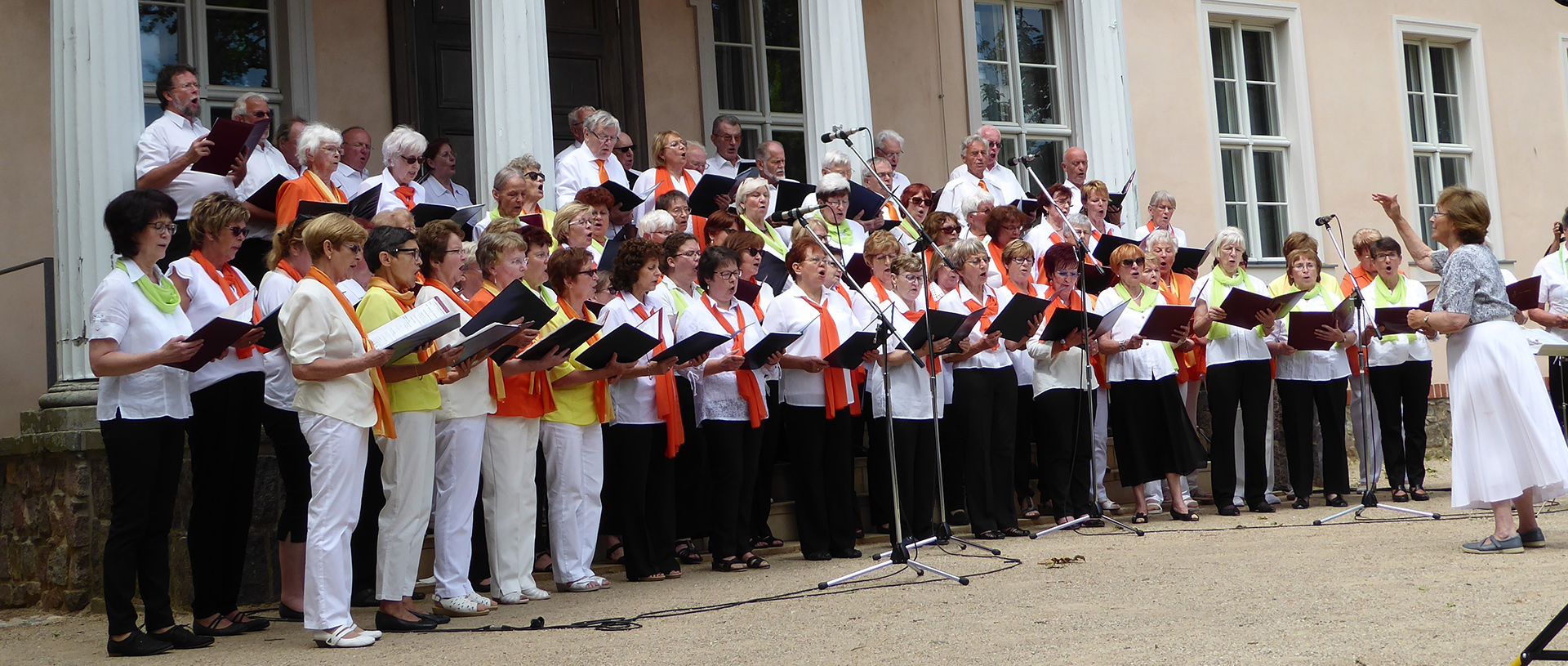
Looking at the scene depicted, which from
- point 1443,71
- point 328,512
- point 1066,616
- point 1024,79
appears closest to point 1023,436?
point 1066,616

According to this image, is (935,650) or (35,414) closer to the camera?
(935,650)

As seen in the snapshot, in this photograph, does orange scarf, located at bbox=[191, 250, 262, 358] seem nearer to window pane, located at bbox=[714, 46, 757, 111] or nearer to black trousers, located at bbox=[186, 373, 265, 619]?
black trousers, located at bbox=[186, 373, 265, 619]

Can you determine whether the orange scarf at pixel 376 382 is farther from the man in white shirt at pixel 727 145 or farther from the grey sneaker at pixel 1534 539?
the grey sneaker at pixel 1534 539

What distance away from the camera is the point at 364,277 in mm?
6293

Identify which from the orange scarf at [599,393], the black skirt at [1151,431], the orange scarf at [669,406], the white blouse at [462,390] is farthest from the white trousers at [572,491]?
the black skirt at [1151,431]

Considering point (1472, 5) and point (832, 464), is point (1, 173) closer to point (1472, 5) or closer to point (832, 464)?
point (832, 464)

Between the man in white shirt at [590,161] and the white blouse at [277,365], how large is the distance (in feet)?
10.3

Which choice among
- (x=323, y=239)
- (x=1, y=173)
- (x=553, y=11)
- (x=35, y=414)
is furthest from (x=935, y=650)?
(x=553, y=11)

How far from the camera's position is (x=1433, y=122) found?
51.9 ft

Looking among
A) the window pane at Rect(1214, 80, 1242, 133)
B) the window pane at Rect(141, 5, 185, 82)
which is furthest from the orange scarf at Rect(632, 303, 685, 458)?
the window pane at Rect(1214, 80, 1242, 133)

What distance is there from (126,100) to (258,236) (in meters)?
1.10

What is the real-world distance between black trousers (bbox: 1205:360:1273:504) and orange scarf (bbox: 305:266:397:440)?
574 cm

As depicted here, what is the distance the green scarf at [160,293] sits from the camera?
5.19 meters

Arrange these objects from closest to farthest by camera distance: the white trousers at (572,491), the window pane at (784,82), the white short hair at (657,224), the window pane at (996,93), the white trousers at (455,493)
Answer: the white trousers at (455,493)
the white trousers at (572,491)
the white short hair at (657,224)
the window pane at (784,82)
the window pane at (996,93)
